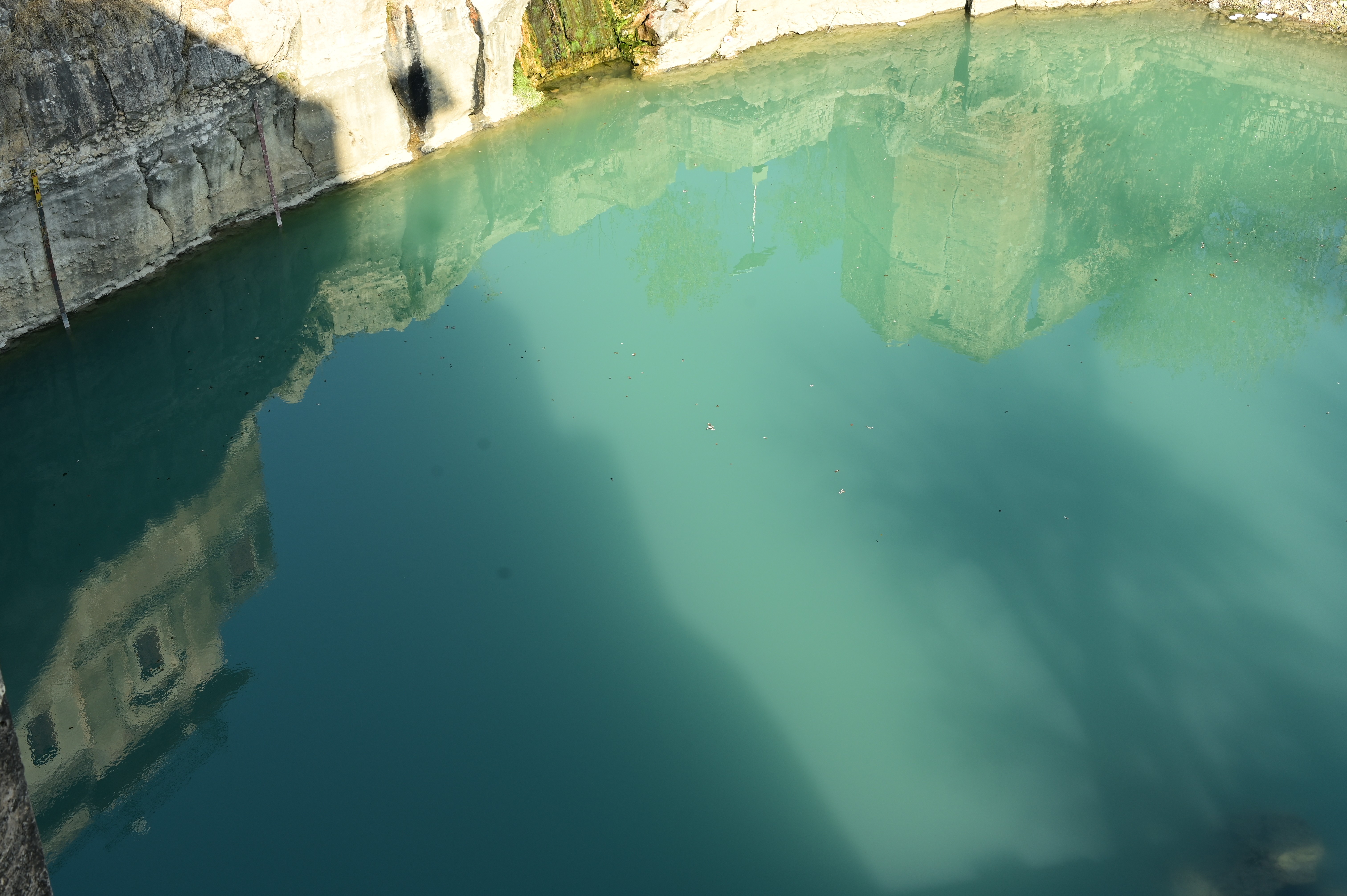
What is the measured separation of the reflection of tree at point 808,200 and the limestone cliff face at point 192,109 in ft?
15.0

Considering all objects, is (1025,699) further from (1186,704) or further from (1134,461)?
(1134,461)

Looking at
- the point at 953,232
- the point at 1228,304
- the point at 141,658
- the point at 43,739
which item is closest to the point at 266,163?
the point at 141,658

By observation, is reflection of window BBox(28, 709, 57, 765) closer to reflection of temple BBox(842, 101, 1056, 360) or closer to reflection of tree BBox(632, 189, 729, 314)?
reflection of tree BBox(632, 189, 729, 314)

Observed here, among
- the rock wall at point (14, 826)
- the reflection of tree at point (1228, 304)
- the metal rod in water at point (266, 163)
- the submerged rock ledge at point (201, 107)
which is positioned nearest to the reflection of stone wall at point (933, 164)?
the reflection of tree at point (1228, 304)

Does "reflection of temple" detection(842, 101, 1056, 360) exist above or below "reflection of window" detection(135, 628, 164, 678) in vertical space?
above

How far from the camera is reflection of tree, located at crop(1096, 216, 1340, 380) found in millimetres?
12906

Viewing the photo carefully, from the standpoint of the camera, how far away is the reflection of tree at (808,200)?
15.3 meters

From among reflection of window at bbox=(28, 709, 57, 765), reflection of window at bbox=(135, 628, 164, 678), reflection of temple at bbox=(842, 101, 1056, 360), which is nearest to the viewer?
reflection of window at bbox=(28, 709, 57, 765)

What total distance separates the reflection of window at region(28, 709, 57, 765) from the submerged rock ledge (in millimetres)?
5172

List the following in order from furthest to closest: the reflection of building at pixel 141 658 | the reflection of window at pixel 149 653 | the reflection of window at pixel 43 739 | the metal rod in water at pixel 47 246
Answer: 1. the metal rod in water at pixel 47 246
2. the reflection of window at pixel 149 653
3. the reflection of window at pixel 43 739
4. the reflection of building at pixel 141 658

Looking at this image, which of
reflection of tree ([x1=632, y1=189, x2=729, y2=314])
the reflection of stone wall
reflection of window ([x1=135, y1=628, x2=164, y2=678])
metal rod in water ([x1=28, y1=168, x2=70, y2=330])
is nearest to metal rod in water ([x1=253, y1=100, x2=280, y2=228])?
the reflection of stone wall

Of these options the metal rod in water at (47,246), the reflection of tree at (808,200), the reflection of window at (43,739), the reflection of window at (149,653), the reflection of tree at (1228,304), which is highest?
the metal rod in water at (47,246)

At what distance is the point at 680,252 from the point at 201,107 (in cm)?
607

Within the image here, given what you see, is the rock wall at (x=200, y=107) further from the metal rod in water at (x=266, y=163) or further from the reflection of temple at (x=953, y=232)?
the reflection of temple at (x=953, y=232)
